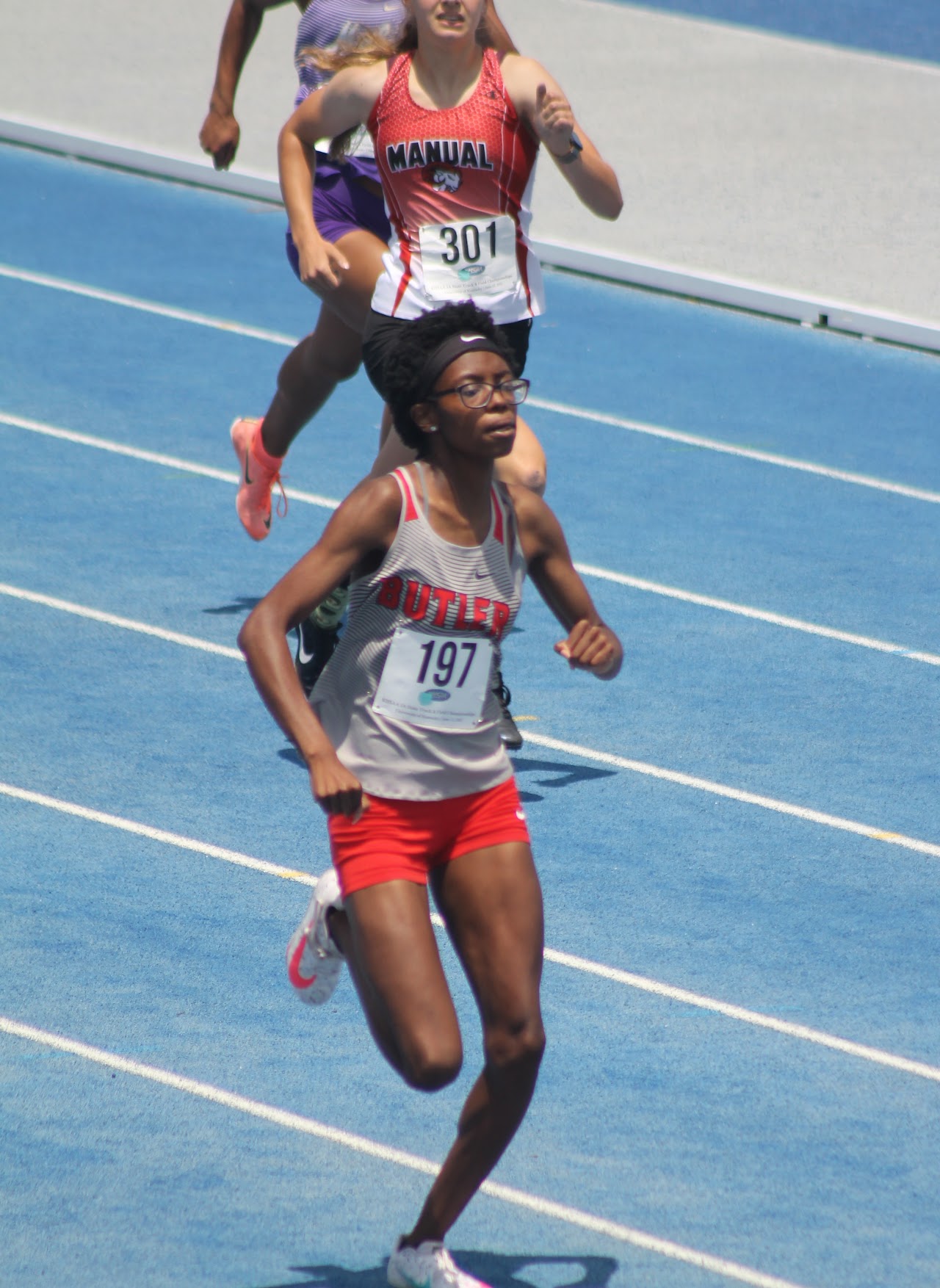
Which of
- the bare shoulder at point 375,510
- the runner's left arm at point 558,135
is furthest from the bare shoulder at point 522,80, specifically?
the bare shoulder at point 375,510

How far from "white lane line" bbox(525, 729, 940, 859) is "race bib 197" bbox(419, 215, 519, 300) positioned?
168 centimetres

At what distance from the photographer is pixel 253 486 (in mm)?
8008

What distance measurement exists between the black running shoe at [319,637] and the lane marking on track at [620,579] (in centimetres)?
172

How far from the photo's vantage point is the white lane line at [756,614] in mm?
8227

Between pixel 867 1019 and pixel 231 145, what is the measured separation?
4.64m

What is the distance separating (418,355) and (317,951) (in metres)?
1.22

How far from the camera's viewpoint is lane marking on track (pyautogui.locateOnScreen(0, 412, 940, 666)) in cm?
830

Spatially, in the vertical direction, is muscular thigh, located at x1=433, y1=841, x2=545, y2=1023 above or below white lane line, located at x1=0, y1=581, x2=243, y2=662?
above

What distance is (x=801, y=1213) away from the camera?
14.9ft

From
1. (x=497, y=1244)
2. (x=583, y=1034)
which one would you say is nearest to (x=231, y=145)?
(x=583, y=1034)

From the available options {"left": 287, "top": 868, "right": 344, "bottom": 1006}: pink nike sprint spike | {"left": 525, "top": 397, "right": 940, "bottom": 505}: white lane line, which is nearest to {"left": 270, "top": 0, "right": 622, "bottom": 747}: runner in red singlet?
{"left": 287, "top": 868, "right": 344, "bottom": 1006}: pink nike sprint spike

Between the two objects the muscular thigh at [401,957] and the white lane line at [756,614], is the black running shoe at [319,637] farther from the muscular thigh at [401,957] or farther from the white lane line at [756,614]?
the muscular thigh at [401,957]

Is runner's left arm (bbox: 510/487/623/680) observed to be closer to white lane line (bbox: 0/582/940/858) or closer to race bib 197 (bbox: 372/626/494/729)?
race bib 197 (bbox: 372/626/494/729)

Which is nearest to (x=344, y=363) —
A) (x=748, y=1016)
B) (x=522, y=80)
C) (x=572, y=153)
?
(x=522, y=80)
